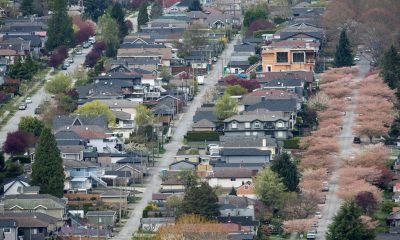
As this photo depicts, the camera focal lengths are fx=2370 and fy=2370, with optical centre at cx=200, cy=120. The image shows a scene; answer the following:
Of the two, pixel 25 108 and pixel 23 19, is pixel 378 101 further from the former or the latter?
pixel 23 19

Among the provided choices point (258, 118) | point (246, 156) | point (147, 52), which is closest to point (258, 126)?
point (258, 118)

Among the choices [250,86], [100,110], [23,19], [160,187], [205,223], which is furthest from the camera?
[23,19]

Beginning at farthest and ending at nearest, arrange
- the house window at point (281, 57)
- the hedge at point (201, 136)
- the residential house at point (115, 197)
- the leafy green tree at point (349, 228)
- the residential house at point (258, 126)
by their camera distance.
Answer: the house window at point (281, 57) < the residential house at point (258, 126) < the hedge at point (201, 136) < the residential house at point (115, 197) < the leafy green tree at point (349, 228)

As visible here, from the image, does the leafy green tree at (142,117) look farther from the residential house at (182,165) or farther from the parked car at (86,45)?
the parked car at (86,45)

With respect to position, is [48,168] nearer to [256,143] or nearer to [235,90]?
[256,143]

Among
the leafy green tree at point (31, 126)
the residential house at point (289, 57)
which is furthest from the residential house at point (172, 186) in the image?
the residential house at point (289, 57)

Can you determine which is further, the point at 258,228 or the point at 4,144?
the point at 4,144

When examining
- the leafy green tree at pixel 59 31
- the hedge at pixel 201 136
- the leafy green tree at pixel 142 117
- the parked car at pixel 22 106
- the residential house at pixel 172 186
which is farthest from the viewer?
the leafy green tree at pixel 59 31

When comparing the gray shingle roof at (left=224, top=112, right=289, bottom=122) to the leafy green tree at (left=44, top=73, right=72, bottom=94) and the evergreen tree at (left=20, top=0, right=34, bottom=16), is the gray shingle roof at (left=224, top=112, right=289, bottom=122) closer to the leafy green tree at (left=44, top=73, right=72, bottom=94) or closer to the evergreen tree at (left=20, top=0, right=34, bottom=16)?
the leafy green tree at (left=44, top=73, right=72, bottom=94)

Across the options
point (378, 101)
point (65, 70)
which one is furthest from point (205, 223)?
point (65, 70)
